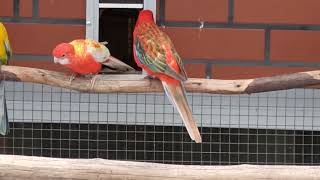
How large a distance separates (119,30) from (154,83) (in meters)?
1.92

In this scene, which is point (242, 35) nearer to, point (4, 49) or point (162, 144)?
point (162, 144)

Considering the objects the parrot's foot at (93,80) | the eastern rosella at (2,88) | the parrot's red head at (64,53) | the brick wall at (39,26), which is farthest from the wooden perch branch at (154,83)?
the brick wall at (39,26)

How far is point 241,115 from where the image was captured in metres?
6.02

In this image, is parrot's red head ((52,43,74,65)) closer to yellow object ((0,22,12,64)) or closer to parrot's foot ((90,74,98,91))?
parrot's foot ((90,74,98,91))

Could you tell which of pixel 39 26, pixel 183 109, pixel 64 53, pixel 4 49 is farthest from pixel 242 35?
pixel 64 53

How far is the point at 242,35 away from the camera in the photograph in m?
5.91

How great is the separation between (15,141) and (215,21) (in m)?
2.20

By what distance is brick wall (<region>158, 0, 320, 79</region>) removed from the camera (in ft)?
19.3

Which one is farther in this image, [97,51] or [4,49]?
[4,49]

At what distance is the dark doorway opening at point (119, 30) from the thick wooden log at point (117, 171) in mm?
2328

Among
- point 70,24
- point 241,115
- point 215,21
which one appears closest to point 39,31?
point 70,24

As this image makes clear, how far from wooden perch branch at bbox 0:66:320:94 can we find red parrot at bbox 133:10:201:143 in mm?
89

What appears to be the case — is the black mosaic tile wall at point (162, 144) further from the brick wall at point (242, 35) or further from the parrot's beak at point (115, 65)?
the parrot's beak at point (115, 65)

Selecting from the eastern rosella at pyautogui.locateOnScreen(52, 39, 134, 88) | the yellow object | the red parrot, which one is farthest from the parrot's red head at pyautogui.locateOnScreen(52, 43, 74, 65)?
the yellow object
